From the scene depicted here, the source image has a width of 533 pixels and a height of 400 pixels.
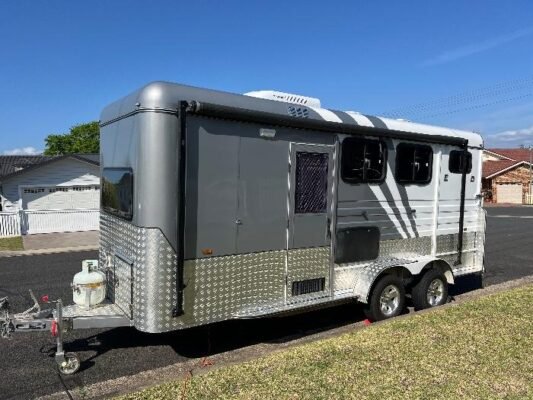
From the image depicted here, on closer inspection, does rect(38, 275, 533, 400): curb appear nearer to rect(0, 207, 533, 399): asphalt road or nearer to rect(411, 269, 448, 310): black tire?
rect(0, 207, 533, 399): asphalt road

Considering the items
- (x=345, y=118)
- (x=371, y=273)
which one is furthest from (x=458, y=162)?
(x=371, y=273)

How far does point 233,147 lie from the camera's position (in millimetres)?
5320

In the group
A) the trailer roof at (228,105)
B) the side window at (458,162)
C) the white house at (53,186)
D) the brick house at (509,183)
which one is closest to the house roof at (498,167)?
the brick house at (509,183)

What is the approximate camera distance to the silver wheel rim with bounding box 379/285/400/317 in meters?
6.84

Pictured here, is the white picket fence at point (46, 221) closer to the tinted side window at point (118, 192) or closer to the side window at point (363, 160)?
the tinted side window at point (118, 192)

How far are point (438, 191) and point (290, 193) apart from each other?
10.2 feet

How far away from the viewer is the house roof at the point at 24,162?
75.6ft

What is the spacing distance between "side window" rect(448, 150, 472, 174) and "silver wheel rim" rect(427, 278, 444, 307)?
1.83 m

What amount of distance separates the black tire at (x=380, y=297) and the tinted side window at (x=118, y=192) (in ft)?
11.4

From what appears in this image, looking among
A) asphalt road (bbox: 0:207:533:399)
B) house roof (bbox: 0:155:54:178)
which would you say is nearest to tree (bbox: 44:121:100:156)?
house roof (bbox: 0:155:54:178)

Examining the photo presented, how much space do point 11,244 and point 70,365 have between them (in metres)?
13.5

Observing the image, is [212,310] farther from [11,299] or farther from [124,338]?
[11,299]

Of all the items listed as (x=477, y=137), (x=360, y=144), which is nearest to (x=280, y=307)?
(x=360, y=144)

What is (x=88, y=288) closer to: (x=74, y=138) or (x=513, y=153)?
(x=513, y=153)
